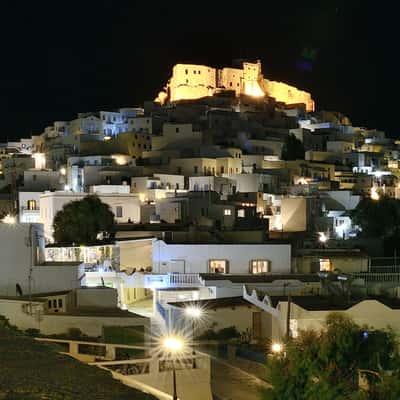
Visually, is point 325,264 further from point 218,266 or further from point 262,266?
point 218,266

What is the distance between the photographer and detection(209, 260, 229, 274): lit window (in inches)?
818

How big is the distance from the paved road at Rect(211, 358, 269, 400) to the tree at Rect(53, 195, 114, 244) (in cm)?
→ 1048

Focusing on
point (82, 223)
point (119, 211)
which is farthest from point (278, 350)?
point (119, 211)

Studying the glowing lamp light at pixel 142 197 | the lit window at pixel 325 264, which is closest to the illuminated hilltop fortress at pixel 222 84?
the glowing lamp light at pixel 142 197

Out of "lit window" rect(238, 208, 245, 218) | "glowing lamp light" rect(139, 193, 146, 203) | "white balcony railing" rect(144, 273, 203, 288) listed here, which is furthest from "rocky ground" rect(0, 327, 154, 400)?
"glowing lamp light" rect(139, 193, 146, 203)

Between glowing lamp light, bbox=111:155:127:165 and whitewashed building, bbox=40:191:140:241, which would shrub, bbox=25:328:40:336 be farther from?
glowing lamp light, bbox=111:155:127:165

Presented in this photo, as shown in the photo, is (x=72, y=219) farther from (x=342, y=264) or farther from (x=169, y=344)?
(x=169, y=344)

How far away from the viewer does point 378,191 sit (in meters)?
41.2

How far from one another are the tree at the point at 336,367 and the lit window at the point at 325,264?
11.1 meters

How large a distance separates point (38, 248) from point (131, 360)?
687 centimetres

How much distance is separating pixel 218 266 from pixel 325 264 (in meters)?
3.50

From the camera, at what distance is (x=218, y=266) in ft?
68.2

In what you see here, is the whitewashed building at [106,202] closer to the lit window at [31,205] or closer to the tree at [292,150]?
the lit window at [31,205]

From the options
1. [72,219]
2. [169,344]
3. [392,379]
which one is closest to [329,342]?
[392,379]
